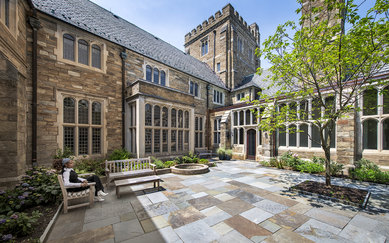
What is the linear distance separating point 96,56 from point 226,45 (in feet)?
47.3

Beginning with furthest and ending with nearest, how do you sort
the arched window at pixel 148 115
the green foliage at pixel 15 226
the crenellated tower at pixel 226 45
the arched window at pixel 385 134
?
the crenellated tower at pixel 226 45 → the arched window at pixel 148 115 → the arched window at pixel 385 134 → the green foliage at pixel 15 226

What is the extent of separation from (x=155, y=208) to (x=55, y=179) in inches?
138

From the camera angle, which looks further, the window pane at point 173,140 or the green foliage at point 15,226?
the window pane at point 173,140

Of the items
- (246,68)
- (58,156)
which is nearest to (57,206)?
(58,156)

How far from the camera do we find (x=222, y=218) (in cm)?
370

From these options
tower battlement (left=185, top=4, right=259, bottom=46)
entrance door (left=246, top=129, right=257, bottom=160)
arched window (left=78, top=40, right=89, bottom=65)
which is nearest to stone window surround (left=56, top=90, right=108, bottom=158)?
arched window (left=78, top=40, right=89, bottom=65)

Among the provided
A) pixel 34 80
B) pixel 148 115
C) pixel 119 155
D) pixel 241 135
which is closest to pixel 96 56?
pixel 34 80

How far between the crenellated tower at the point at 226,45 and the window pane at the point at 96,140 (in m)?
14.1

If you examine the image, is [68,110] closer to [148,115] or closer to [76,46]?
[76,46]

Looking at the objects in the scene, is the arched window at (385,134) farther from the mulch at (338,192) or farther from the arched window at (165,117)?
the arched window at (165,117)

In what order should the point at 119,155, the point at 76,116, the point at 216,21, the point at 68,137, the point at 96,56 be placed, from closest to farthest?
1. the point at 68,137
2. the point at 76,116
3. the point at 119,155
4. the point at 96,56
5. the point at 216,21

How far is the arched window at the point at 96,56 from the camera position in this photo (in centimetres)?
829

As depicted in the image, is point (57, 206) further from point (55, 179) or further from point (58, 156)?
point (58, 156)

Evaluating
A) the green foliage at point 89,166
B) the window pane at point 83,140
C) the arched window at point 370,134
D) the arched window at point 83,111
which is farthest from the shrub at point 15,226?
the arched window at point 370,134
